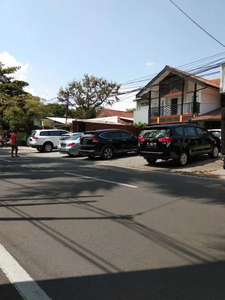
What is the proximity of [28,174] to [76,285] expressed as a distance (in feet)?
25.3

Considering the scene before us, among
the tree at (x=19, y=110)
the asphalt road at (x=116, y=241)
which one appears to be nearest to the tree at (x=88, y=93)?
the tree at (x=19, y=110)

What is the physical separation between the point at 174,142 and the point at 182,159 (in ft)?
3.03

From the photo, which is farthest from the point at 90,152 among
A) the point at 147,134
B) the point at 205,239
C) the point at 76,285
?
the point at 76,285

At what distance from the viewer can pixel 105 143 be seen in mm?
15664

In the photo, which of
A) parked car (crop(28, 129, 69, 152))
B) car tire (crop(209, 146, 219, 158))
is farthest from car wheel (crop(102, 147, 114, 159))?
parked car (crop(28, 129, 69, 152))

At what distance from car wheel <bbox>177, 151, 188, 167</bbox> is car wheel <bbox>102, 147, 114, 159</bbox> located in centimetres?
479

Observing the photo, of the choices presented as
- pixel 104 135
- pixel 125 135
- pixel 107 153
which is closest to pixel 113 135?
pixel 104 135

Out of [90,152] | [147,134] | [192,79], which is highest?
[192,79]

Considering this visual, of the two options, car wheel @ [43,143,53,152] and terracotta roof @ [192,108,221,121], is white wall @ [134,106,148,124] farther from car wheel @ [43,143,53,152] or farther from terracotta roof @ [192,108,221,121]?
car wheel @ [43,143,53,152]

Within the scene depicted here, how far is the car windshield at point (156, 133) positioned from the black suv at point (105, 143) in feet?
10.8

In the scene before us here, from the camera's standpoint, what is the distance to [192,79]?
25406 millimetres

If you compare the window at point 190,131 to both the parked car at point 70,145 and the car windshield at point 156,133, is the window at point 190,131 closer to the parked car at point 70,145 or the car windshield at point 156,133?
the car windshield at point 156,133

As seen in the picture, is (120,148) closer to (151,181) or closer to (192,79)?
(151,181)

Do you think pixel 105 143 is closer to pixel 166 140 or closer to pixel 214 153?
pixel 166 140
